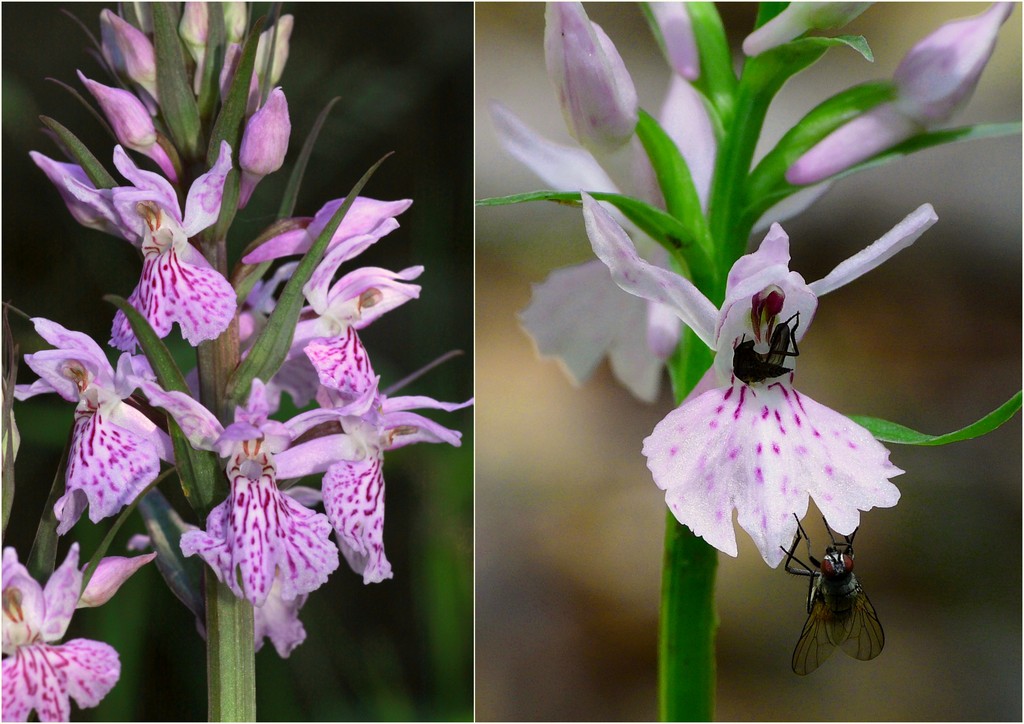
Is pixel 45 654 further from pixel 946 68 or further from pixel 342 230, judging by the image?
pixel 946 68

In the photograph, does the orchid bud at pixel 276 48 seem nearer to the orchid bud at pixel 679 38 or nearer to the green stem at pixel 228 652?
the orchid bud at pixel 679 38

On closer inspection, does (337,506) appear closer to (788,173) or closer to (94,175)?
(94,175)

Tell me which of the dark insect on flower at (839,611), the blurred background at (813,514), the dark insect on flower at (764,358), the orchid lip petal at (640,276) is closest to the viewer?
the orchid lip petal at (640,276)

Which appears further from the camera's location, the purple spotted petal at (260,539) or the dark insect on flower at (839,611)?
the dark insect on flower at (839,611)

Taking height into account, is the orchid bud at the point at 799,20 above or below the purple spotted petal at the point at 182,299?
above

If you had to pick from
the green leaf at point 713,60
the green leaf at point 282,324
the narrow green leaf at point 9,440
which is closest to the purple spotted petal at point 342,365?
the green leaf at point 282,324

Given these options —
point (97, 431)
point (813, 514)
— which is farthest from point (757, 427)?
point (813, 514)

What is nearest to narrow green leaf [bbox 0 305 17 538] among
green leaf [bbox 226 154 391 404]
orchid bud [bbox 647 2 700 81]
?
green leaf [bbox 226 154 391 404]
